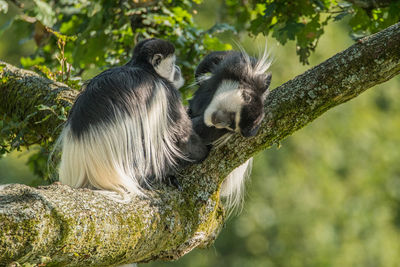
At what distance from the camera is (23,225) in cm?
154

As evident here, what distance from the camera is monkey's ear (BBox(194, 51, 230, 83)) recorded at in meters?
3.08

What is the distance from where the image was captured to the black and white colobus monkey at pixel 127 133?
8.32 ft

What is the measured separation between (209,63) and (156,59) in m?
0.45


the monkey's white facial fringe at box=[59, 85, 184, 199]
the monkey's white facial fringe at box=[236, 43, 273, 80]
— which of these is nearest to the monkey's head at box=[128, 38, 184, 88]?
the monkey's white facial fringe at box=[59, 85, 184, 199]

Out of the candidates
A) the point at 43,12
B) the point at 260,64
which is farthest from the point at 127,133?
the point at 43,12

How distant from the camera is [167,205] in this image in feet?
7.13

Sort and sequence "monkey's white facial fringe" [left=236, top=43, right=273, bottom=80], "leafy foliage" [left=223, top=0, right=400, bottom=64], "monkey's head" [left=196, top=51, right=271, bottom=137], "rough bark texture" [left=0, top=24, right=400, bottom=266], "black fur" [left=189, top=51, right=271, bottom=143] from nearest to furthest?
"rough bark texture" [left=0, top=24, right=400, bottom=266]
"black fur" [left=189, top=51, right=271, bottom=143]
"monkey's head" [left=196, top=51, right=271, bottom=137]
"monkey's white facial fringe" [left=236, top=43, right=273, bottom=80]
"leafy foliage" [left=223, top=0, right=400, bottom=64]

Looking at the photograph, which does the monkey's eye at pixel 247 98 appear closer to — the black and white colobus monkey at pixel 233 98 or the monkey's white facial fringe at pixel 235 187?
the black and white colobus monkey at pixel 233 98

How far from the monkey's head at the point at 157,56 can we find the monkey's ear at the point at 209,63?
29 cm

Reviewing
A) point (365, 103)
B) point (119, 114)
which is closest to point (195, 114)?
point (119, 114)

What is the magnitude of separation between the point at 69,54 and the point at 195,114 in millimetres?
1259

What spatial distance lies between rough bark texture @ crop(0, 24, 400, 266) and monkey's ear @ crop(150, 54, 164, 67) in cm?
65

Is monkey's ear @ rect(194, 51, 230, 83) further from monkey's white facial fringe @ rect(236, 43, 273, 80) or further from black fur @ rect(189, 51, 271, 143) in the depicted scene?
monkey's white facial fringe @ rect(236, 43, 273, 80)

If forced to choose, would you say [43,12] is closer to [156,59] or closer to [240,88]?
[156,59]
